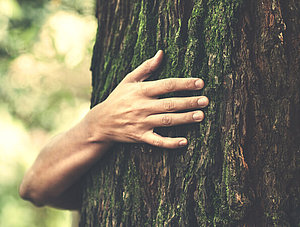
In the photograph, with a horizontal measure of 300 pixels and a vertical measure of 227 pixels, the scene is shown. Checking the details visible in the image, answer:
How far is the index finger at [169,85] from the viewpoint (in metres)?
1.40

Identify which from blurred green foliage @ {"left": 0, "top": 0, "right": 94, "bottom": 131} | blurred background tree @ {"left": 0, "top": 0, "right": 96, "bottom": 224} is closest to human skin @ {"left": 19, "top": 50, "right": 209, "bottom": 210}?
blurred background tree @ {"left": 0, "top": 0, "right": 96, "bottom": 224}

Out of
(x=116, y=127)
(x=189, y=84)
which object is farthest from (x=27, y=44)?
(x=189, y=84)

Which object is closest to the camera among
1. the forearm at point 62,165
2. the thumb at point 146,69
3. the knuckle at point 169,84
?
the knuckle at point 169,84

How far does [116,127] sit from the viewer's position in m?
1.55

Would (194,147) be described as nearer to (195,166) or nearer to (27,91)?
(195,166)

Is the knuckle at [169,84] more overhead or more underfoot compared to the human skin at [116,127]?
more overhead

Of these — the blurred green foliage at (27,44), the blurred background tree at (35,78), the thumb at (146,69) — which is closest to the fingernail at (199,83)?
the thumb at (146,69)

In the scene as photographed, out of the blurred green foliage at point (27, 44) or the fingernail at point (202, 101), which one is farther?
the blurred green foliage at point (27, 44)

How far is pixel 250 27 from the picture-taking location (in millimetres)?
1376

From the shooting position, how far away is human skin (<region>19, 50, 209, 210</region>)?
142cm

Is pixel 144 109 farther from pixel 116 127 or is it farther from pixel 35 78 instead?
pixel 35 78

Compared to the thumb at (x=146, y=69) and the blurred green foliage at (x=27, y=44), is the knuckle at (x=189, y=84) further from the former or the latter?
the blurred green foliage at (x=27, y=44)

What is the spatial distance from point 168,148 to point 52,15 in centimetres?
529

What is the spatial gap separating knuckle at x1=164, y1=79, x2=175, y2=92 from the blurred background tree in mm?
4664
